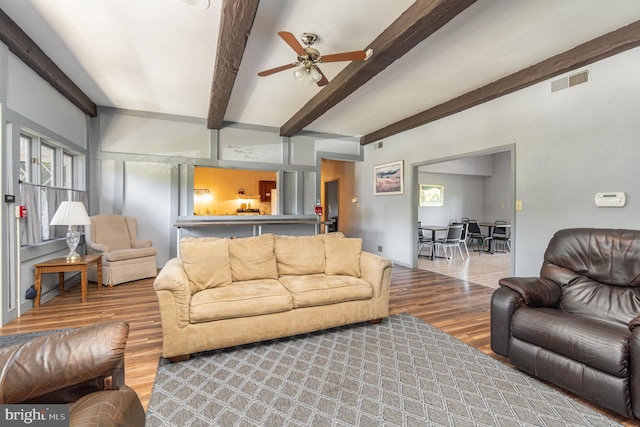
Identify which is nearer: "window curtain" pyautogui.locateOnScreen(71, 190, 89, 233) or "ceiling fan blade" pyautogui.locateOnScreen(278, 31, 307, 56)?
"ceiling fan blade" pyautogui.locateOnScreen(278, 31, 307, 56)

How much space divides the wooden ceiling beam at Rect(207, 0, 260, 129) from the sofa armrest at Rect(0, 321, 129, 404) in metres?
2.34

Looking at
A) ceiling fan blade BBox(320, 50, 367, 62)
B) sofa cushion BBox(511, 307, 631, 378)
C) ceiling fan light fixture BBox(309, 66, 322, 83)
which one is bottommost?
sofa cushion BBox(511, 307, 631, 378)

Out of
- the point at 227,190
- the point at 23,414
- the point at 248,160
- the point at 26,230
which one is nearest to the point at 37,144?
the point at 26,230

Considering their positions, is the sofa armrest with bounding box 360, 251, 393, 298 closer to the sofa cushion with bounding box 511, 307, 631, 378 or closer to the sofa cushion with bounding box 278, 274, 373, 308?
the sofa cushion with bounding box 278, 274, 373, 308

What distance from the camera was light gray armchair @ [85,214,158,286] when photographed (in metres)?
4.21

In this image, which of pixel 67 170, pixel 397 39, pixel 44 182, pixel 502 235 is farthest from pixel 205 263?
pixel 502 235

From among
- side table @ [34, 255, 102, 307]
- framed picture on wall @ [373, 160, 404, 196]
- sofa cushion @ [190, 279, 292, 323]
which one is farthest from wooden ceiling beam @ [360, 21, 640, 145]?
side table @ [34, 255, 102, 307]

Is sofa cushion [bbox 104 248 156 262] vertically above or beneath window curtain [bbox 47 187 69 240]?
beneath

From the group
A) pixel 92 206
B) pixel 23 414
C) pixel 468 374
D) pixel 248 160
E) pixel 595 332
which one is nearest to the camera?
pixel 23 414

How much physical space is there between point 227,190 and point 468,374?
7751 mm

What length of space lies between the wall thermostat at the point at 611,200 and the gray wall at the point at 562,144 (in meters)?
0.04

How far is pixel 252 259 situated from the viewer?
2.94 m

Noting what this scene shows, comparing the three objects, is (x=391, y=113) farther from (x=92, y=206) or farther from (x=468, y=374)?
(x=92, y=206)

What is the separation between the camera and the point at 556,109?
134 inches
